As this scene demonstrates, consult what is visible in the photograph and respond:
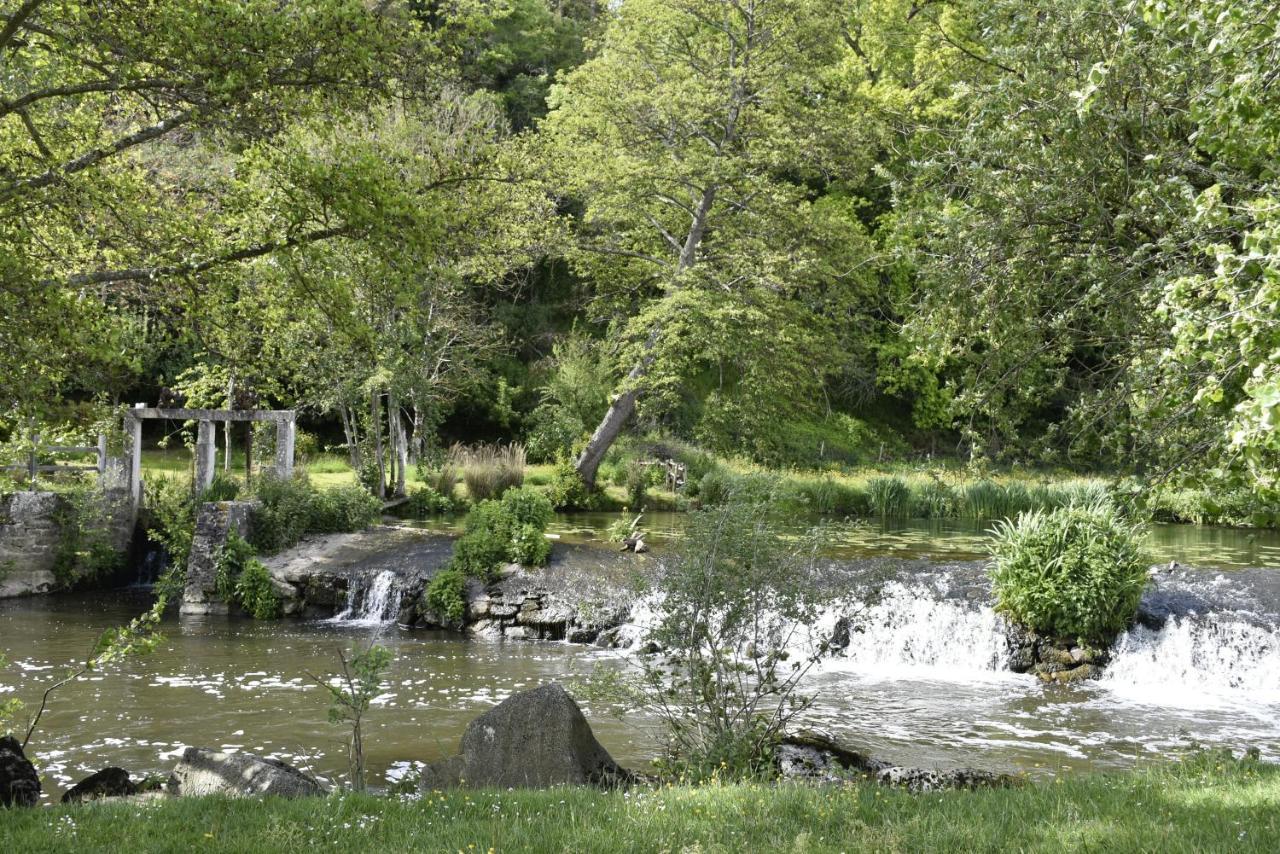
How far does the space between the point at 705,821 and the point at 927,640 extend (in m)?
8.68

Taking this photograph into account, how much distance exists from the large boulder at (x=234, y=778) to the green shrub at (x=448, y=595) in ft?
25.9

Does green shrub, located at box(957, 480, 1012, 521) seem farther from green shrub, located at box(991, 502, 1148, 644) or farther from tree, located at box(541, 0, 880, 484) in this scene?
green shrub, located at box(991, 502, 1148, 644)

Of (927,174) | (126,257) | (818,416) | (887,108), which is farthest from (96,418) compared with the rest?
(818,416)

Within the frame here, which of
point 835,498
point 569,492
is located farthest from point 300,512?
point 835,498

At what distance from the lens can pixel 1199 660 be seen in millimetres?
11742

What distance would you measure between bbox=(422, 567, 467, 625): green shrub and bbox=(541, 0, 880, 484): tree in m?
7.77

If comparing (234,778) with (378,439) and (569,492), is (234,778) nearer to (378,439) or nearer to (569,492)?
(378,439)

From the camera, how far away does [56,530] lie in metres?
16.3

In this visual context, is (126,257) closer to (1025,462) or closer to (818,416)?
(1025,462)

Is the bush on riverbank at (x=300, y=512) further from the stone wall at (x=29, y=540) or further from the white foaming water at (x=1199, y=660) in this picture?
the white foaming water at (x=1199, y=660)

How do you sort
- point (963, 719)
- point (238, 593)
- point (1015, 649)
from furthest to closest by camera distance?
point (238, 593) → point (1015, 649) → point (963, 719)

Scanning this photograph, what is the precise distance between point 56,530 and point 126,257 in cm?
1064

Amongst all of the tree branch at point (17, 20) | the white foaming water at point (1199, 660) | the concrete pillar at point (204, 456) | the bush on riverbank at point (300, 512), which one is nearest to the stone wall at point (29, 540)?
the concrete pillar at point (204, 456)

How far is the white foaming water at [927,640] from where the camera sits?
12430mm
